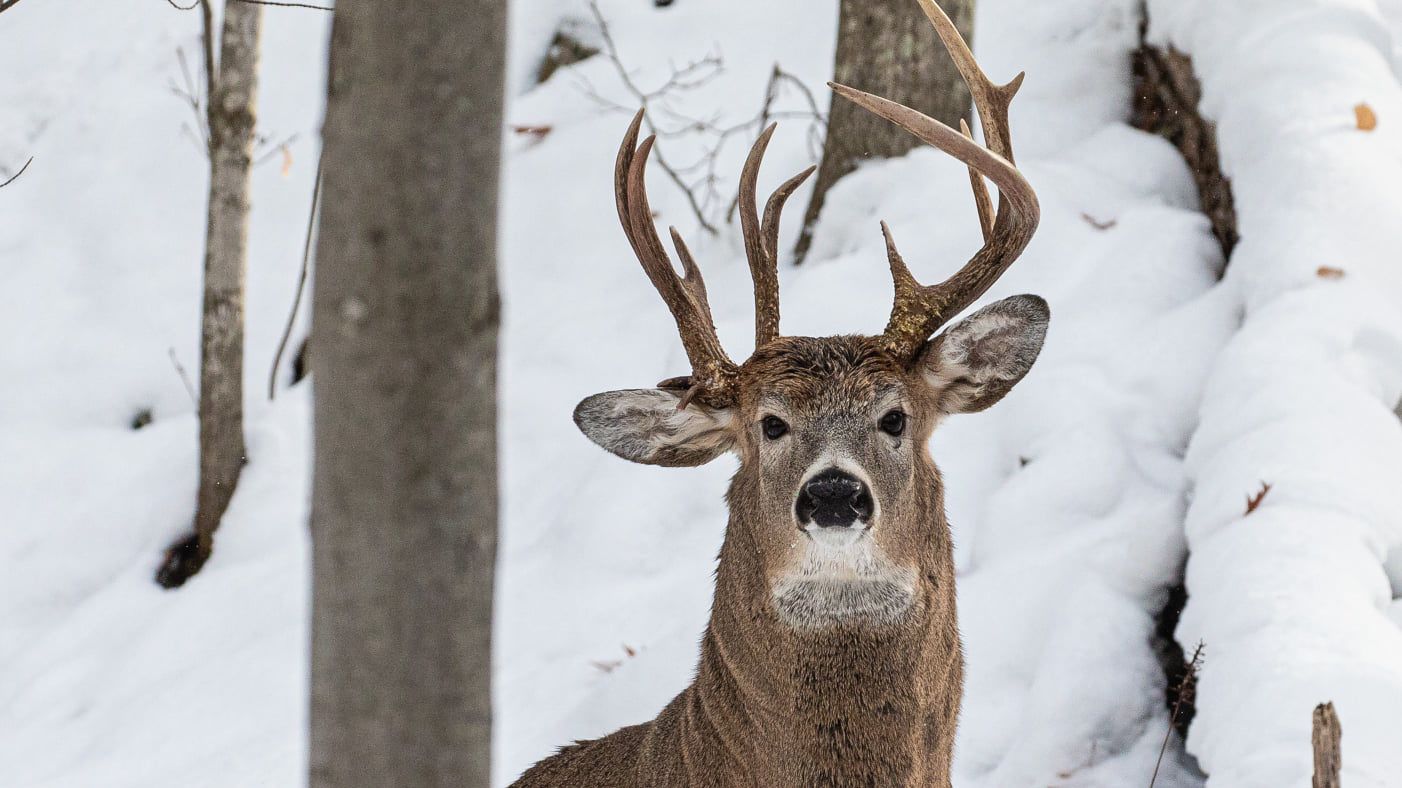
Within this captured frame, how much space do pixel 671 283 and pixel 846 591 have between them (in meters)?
0.84

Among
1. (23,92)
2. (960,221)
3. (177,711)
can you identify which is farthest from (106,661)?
(23,92)

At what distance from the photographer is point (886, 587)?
3.32 m

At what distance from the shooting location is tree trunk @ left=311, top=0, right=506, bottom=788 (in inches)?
60.2

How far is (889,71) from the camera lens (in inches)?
295

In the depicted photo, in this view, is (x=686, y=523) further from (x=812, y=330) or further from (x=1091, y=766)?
(x=1091, y=766)

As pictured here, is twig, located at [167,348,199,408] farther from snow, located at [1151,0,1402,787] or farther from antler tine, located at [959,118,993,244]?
antler tine, located at [959,118,993,244]

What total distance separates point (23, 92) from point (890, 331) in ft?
31.3

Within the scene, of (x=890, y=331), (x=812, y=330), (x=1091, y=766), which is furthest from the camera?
(x=812, y=330)

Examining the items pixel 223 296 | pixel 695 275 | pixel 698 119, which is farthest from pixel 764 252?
pixel 698 119

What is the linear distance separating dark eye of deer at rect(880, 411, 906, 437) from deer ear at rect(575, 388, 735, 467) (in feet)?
1.45

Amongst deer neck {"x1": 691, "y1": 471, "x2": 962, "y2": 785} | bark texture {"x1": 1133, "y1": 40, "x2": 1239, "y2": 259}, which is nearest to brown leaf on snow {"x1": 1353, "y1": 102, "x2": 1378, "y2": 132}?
bark texture {"x1": 1133, "y1": 40, "x2": 1239, "y2": 259}

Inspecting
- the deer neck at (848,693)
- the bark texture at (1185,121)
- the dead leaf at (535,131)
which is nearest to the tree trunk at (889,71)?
the bark texture at (1185,121)

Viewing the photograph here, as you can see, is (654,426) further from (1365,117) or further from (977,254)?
(1365,117)

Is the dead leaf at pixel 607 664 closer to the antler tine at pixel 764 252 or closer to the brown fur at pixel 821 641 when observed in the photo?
the brown fur at pixel 821 641
